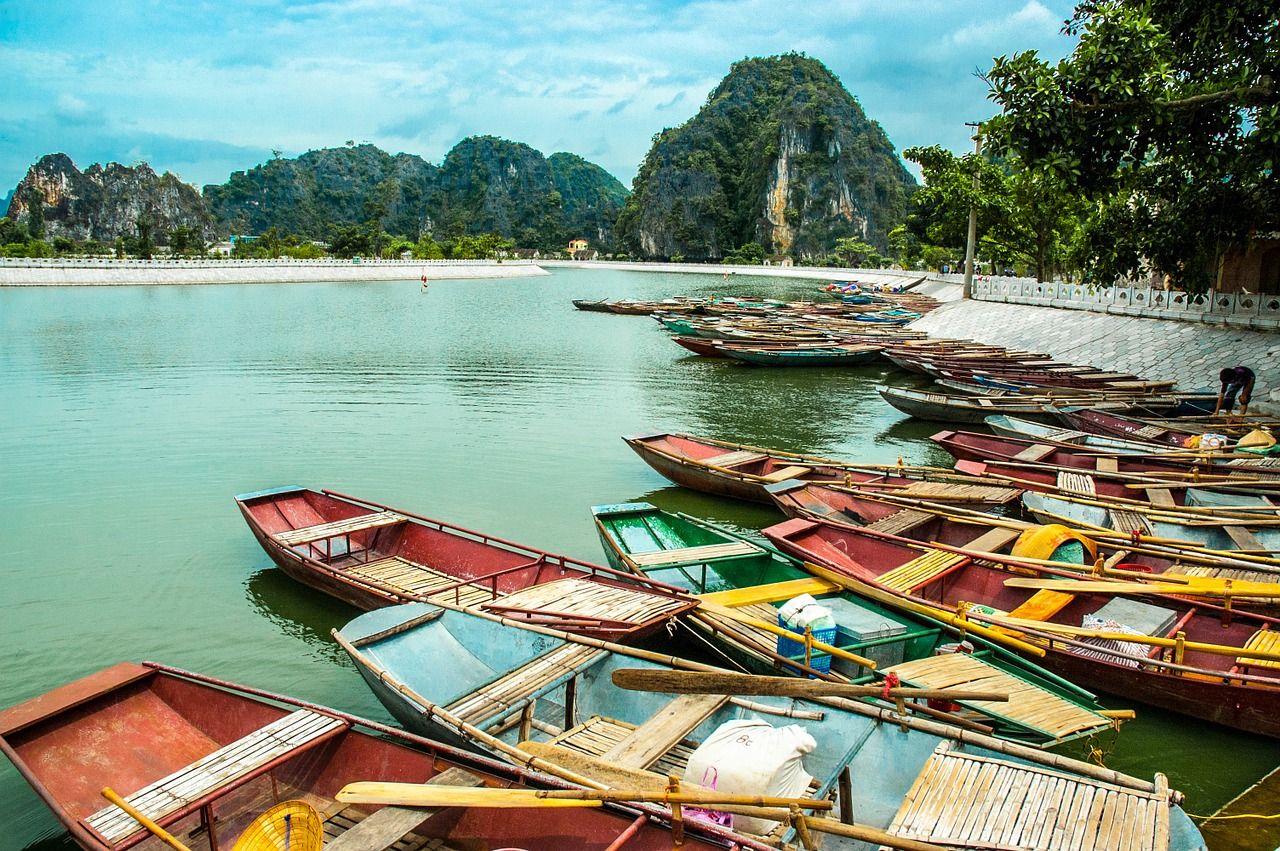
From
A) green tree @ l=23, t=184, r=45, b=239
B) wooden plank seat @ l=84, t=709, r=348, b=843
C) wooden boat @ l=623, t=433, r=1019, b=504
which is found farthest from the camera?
green tree @ l=23, t=184, r=45, b=239

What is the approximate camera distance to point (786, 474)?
12320 millimetres

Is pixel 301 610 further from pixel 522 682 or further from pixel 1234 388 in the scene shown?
pixel 1234 388

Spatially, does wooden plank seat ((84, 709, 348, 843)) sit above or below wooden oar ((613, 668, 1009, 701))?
below

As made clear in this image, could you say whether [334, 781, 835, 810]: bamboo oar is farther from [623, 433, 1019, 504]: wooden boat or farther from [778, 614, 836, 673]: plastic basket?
[623, 433, 1019, 504]: wooden boat

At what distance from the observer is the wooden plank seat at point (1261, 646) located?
6.37 meters

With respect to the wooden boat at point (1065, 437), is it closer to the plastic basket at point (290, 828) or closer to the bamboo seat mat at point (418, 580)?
the bamboo seat mat at point (418, 580)

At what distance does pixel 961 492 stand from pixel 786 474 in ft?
7.95

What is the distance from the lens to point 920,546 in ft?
30.3

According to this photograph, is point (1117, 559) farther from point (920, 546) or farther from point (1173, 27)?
point (1173, 27)

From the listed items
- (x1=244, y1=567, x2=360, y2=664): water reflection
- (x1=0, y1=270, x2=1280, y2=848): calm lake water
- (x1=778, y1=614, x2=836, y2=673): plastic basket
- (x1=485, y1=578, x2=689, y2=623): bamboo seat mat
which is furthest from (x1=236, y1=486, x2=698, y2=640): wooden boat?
(x1=778, y1=614, x2=836, y2=673): plastic basket

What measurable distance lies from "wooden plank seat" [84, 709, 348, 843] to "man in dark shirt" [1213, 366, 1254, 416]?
1747 cm

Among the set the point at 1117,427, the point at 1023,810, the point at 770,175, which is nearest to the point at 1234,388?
the point at 1117,427

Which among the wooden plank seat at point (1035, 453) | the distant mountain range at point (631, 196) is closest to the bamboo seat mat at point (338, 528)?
the wooden plank seat at point (1035, 453)

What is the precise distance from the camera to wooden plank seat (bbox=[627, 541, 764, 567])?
894cm
